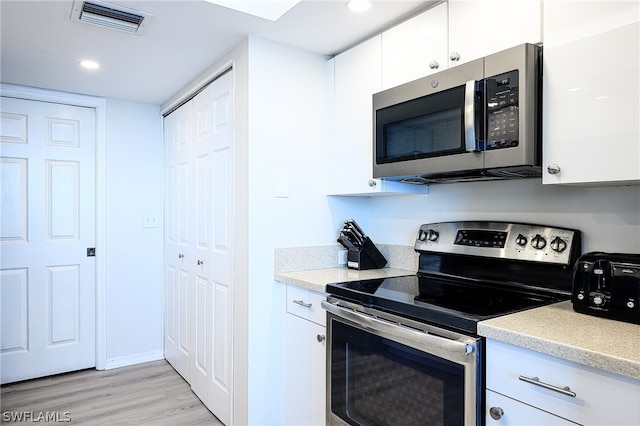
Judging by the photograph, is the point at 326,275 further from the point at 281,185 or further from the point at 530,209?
the point at 530,209

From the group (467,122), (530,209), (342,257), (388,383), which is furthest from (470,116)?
(342,257)

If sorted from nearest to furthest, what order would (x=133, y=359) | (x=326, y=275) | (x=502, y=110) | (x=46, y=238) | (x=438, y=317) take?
(x=438, y=317)
(x=502, y=110)
(x=326, y=275)
(x=46, y=238)
(x=133, y=359)

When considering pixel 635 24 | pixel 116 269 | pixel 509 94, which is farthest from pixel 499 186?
pixel 116 269

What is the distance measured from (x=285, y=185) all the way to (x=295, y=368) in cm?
93

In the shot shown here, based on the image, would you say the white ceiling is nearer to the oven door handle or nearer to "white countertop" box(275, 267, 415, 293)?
"white countertop" box(275, 267, 415, 293)

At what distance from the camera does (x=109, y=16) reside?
6.17 ft

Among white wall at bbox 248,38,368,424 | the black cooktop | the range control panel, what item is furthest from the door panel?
the range control panel

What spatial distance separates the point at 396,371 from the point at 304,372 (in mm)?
646

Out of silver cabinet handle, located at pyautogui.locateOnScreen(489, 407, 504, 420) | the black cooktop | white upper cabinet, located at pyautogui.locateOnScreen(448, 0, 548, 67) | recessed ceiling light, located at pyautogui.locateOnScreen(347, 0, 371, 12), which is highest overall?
recessed ceiling light, located at pyautogui.locateOnScreen(347, 0, 371, 12)

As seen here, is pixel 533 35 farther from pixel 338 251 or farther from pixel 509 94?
pixel 338 251

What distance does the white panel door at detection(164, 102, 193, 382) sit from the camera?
2.94 metres

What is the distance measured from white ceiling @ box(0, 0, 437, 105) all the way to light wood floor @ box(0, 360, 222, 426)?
2.10 m

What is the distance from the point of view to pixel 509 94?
140 cm

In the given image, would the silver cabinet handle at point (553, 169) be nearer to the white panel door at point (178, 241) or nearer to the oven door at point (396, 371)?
the oven door at point (396, 371)
